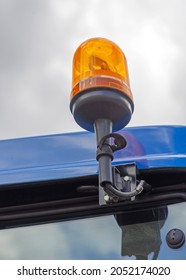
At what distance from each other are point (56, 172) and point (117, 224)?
0.27 metres

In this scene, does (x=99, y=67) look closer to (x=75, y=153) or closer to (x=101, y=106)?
(x=101, y=106)

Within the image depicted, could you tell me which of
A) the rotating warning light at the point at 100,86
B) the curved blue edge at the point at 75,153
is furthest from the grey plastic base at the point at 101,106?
the curved blue edge at the point at 75,153

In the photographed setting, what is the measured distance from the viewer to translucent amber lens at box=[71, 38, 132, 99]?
5.10 feet

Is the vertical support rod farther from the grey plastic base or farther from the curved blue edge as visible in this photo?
the curved blue edge

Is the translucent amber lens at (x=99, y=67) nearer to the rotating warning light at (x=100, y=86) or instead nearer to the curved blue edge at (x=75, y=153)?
the rotating warning light at (x=100, y=86)

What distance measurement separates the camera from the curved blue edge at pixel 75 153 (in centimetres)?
178

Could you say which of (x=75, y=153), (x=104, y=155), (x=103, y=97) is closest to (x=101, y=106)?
(x=103, y=97)

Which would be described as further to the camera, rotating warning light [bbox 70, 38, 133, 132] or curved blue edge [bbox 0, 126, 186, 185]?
curved blue edge [bbox 0, 126, 186, 185]

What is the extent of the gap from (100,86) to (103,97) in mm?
33

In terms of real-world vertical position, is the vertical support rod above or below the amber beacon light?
below

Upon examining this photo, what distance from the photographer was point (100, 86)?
153 centimetres

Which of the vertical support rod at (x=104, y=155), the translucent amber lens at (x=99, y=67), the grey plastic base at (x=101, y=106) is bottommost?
the vertical support rod at (x=104, y=155)

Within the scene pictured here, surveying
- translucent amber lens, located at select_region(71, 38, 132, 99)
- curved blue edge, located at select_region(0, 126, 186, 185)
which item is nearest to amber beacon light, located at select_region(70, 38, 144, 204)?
translucent amber lens, located at select_region(71, 38, 132, 99)

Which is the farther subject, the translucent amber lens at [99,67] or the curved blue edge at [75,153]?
the curved blue edge at [75,153]
